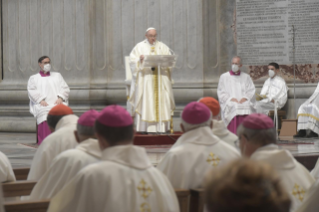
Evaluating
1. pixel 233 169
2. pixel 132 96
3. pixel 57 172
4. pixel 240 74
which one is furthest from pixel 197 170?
pixel 240 74

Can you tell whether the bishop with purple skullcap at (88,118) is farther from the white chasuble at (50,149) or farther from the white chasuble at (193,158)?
the white chasuble at (50,149)

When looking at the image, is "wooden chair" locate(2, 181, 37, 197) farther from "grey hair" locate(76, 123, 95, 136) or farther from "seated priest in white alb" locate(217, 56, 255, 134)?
"seated priest in white alb" locate(217, 56, 255, 134)

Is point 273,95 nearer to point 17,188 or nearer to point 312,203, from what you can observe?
point 17,188

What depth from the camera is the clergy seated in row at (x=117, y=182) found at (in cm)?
262

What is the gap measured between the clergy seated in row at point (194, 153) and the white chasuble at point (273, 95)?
8739mm

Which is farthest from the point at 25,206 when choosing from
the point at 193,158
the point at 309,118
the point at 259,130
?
the point at 309,118

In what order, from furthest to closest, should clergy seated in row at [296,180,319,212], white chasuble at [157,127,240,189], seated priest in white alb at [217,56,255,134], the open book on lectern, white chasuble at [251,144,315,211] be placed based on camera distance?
1. seated priest in white alb at [217,56,255,134]
2. the open book on lectern
3. white chasuble at [157,127,240,189]
4. white chasuble at [251,144,315,211]
5. clergy seated in row at [296,180,319,212]

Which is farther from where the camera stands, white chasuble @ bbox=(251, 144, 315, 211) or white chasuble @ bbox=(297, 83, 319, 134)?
white chasuble @ bbox=(297, 83, 319, 134)

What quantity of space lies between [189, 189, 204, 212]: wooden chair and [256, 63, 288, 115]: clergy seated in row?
9.27 metres

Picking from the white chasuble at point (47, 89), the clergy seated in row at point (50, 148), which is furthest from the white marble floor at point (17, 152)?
the clergy seated in row at point (50, 148)

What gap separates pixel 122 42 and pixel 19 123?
3495 mm

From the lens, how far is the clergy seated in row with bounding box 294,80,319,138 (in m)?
12.0

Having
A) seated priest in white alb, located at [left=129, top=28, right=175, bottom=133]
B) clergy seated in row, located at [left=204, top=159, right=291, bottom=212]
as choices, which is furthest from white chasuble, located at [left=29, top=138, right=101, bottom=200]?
seated priest in white alb, located at [left=129, top=28, right=175, bottom=133]

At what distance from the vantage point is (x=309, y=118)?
1202 cm
